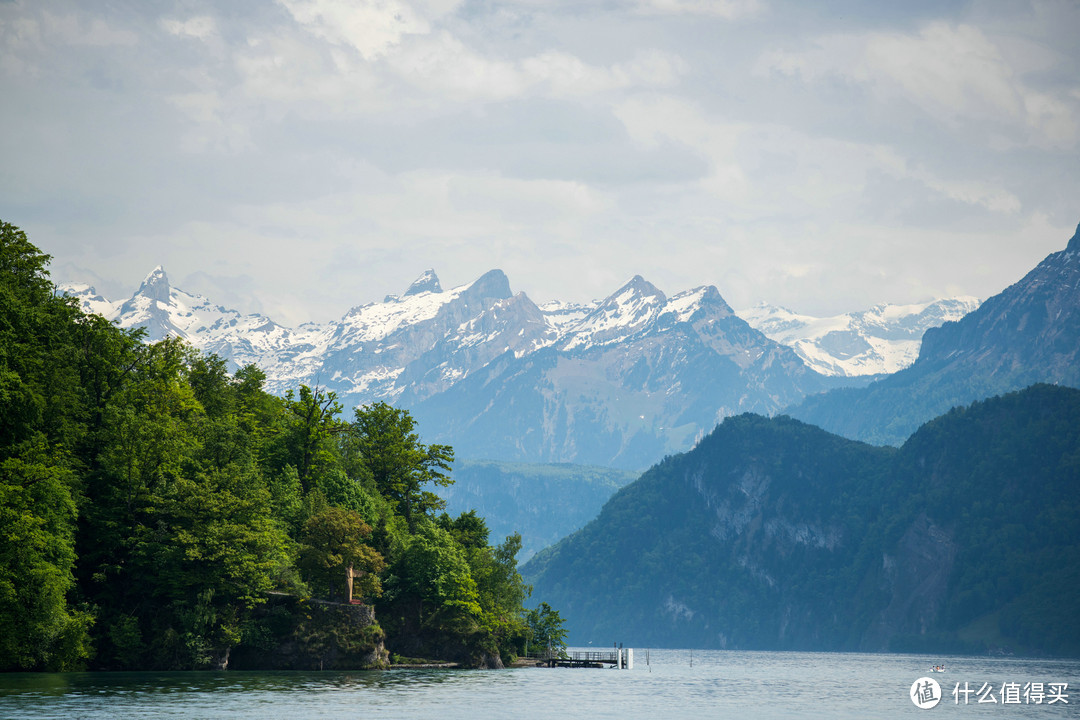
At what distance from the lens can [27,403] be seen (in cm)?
10069

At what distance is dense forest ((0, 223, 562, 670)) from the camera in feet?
337

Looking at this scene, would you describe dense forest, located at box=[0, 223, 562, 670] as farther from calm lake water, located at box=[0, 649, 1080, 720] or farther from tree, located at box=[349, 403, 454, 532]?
tree, located at box=[349, 403, 454, 532]

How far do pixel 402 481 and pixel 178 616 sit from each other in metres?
55.9

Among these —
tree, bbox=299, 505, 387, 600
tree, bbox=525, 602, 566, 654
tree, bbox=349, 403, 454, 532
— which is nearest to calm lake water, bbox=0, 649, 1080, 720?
tree, bbox=299, 505, 387, 600


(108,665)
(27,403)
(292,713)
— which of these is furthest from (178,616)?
(292,713)

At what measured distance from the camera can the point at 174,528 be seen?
119 meters

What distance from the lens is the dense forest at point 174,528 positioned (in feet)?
337

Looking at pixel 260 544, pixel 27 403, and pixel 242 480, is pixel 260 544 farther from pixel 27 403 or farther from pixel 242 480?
pixel 27 403

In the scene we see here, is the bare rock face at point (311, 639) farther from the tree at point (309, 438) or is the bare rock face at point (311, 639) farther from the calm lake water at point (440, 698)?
the tree at point (309, 438)

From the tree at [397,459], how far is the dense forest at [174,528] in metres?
14.5

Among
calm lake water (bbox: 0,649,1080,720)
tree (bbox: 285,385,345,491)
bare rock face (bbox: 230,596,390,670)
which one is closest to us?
calm lake water (bbox: 0,649,1080,720)

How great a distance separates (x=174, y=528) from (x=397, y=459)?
53.9 m

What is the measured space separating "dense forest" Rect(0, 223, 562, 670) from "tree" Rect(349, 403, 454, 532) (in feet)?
47.6

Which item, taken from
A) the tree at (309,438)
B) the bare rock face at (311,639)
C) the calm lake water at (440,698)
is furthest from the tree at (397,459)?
the bare rock face at (311,639)
